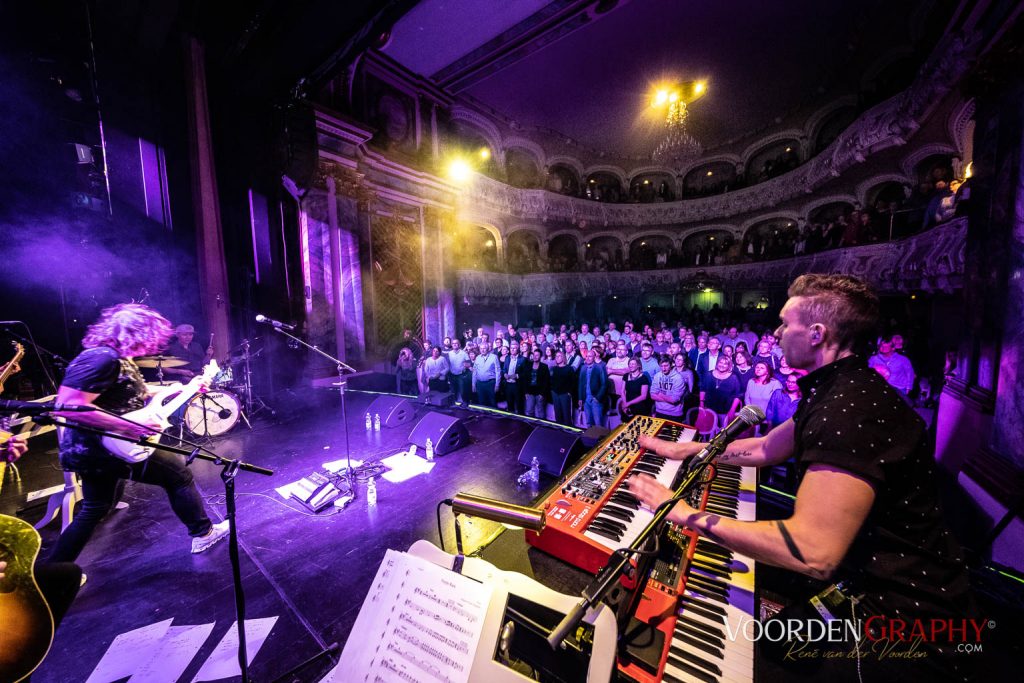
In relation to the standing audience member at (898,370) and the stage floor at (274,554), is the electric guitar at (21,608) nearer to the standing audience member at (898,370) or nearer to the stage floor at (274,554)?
the stage floor at (274,554)

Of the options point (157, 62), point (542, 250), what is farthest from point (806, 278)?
point (542, 250)

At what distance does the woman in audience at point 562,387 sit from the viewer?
6391mm

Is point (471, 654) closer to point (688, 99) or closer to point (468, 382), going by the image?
point (468, 382)

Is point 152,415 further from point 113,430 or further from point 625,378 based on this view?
point 625,378

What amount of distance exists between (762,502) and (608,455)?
Answer: 1.34 meters

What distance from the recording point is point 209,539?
2.97 m

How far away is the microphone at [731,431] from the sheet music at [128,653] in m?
3.19

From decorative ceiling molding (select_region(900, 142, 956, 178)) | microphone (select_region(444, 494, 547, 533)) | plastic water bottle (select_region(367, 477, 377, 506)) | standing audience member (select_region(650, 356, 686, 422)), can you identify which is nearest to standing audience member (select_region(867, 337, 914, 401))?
standing audience member (select_region(650, 356, 686, 422))

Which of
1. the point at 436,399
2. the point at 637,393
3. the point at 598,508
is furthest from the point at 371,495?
the point at 637,393

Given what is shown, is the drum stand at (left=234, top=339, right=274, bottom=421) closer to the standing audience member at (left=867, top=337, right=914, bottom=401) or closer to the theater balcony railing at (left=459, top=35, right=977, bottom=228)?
the theater balcony railing at (left=459, top=35, right=977, bottom=228)

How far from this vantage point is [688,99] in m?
13.4

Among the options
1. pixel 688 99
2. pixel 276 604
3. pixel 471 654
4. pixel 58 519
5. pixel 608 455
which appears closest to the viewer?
pixel 471 654

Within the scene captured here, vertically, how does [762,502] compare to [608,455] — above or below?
below

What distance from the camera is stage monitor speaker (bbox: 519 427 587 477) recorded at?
374cm
